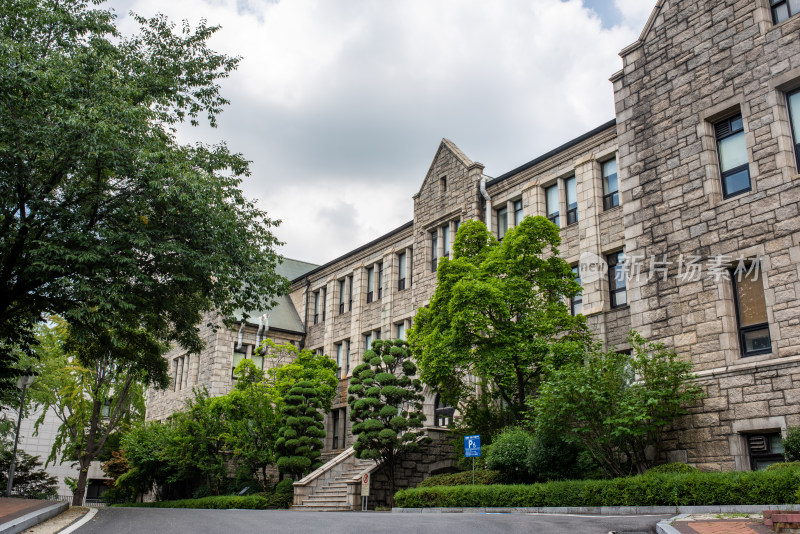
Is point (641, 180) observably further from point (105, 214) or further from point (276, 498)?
point (276, 498)

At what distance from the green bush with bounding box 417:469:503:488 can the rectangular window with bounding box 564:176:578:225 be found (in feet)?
29.8

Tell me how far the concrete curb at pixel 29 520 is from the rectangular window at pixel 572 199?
17374 millimetres

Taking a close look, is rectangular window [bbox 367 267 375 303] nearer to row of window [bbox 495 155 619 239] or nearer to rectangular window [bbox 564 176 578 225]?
row of window [bbox 495 155 619 239]

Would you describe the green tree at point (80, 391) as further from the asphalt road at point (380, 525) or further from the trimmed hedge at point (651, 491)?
the trimmed hedge at point (651, 491)

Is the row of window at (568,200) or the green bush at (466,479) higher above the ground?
the row of window at (568,200)

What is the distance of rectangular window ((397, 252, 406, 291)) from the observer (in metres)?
33.1

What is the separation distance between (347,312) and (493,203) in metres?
11.8

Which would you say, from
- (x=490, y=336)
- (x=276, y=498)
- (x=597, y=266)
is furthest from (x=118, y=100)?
(x=276, y=498)

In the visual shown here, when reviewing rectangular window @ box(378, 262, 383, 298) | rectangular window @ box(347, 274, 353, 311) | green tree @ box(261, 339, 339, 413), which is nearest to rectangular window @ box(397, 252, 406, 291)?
Answer: rectangular window @ box(378, 262, 383, 298)

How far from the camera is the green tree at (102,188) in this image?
14.6 meters

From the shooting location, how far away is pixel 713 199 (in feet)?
56.0

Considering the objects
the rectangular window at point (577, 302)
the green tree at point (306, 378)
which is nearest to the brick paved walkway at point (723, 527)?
the rectangular window at point (577, 302)

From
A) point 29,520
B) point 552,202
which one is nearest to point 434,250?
point 552,202

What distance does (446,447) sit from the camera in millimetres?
25484
